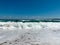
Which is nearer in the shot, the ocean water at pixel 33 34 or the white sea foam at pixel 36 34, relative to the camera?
the ocean water at pixel 33 34

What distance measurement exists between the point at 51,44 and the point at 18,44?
1721 mm

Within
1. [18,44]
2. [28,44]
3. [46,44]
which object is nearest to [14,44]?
[18,44]

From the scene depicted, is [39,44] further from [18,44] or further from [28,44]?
[18,44]

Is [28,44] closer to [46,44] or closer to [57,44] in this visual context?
[46,44]

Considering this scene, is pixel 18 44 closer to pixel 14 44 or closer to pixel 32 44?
pixel 14 44

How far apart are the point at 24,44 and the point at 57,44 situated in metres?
1.73

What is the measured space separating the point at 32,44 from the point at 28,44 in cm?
21

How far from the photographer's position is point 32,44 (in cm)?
554

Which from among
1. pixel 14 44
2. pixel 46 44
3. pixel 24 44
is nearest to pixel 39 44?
pixel 46 44

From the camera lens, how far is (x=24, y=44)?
554 centimetres

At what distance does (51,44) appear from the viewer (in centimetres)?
556

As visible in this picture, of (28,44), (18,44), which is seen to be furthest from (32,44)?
(18,44)

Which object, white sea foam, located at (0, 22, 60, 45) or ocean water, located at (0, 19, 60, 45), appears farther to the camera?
white sea foam, located at (0, 22, 60, 45)

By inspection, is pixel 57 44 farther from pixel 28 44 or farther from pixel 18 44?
pixel 18 44
